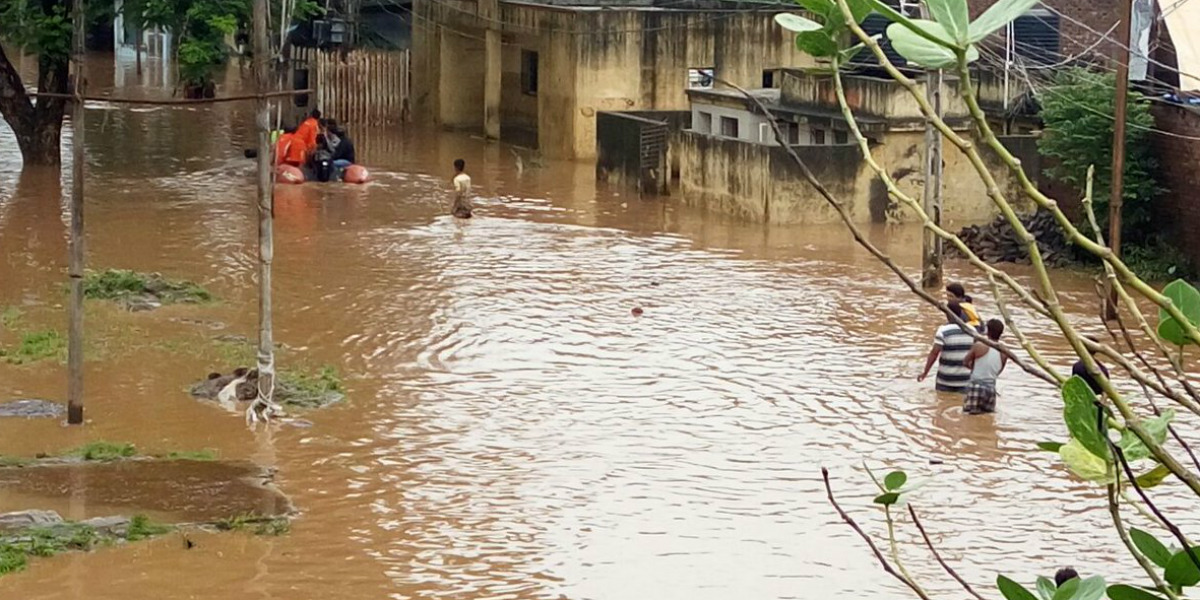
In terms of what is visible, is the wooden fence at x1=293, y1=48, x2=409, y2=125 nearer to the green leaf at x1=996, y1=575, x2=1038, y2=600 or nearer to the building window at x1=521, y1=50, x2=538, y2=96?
the building window at x1=521, y1=50, x2=538, y2=96

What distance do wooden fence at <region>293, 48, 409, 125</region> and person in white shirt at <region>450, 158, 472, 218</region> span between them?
12160mm

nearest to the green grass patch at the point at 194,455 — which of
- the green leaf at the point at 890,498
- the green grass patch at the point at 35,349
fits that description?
the green grass patch at the point at 35,349

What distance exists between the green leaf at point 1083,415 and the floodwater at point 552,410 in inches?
326

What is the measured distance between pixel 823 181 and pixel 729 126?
4.75m

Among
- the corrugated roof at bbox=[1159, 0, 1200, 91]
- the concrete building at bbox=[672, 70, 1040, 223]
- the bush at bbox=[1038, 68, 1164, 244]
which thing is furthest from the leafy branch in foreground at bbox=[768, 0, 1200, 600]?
the concrete building at bbox=[672, 70, 1040, 223]

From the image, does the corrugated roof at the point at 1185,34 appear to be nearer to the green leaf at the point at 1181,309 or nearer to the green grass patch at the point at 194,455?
the green grass patch at the point at 194,455

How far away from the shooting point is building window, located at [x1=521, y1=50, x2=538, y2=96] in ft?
113

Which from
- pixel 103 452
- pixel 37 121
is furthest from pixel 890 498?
pixel 37 121

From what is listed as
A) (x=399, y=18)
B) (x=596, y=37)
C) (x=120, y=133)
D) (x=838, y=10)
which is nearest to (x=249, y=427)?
(x=838, y=10)

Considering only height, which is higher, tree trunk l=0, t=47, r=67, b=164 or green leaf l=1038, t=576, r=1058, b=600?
tree trunk l=0, t=47, r=67, b=164

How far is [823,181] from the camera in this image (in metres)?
23.4

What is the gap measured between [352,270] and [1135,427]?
60.9 ft

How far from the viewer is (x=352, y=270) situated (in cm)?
2019

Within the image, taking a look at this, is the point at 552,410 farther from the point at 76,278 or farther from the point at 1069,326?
the point at 1069,326
